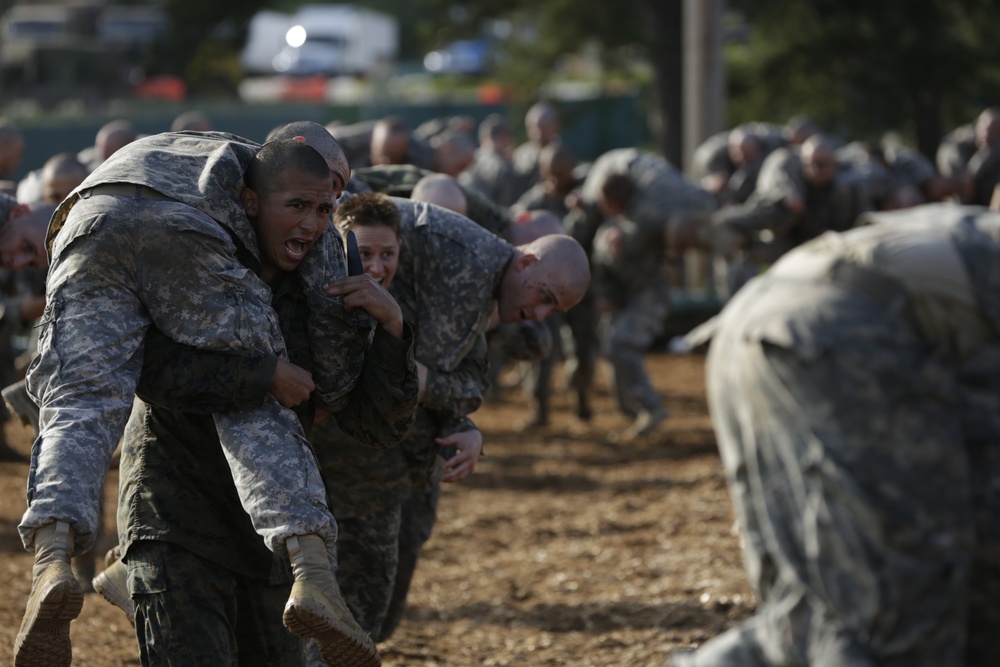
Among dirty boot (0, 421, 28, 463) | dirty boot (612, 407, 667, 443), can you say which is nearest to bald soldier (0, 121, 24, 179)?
dirty boot (0, 421, 28, 463)

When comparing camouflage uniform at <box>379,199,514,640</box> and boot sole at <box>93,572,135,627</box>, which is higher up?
camouflage uniform at <box>379,199,514,640</box>

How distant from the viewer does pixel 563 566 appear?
806cm

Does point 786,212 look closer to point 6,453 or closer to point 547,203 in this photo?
point 547,203

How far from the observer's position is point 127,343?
3867 millimetres

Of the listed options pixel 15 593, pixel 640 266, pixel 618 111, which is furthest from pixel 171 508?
pixel 618 111

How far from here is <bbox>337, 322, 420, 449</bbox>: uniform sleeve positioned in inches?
172

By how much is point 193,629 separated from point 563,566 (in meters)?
4.26

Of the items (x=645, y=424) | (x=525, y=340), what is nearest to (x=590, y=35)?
(x=645, y=424)

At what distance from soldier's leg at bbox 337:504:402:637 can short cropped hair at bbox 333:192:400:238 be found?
3.51ft

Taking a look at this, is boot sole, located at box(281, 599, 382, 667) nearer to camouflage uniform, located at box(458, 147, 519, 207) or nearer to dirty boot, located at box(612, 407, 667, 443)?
dirty boot, located at box(612, 407, 667, 443)

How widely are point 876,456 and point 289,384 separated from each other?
68.8 inches

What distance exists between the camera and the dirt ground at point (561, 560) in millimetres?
6492

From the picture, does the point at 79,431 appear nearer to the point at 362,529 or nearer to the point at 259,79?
the point at 362,529

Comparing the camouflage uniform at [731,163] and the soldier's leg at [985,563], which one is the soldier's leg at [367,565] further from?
the camouflage uniform at [731,163]
